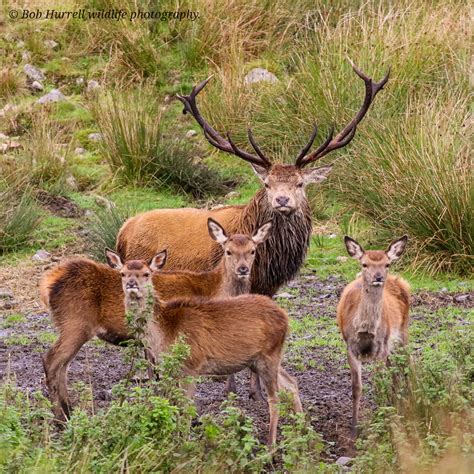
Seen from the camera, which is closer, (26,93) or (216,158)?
(216,158)

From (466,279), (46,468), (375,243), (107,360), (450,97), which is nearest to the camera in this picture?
(46,468)

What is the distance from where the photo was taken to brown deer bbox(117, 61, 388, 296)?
9266 mm

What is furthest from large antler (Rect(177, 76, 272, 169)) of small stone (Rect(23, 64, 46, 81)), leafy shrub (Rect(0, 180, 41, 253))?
small stone (Rect(23, 64, 46, 81))

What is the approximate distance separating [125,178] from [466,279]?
451 centimetres

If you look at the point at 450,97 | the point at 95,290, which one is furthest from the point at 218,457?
the point at 450,97

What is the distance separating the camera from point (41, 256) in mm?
11992

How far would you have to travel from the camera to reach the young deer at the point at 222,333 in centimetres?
730

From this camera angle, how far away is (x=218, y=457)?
5859mm

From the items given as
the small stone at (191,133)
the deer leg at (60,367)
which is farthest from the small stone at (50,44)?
the deer leg at (60,367)

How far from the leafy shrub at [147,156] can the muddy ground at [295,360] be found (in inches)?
98.5

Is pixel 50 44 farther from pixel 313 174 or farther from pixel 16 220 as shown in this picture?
pixel 313 174

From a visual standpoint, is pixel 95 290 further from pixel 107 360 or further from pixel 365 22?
pixel 365 22

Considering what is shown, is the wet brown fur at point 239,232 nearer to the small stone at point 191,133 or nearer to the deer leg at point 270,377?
the deer leg at point 270,377

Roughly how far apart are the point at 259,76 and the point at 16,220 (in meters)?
4.58
